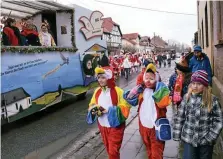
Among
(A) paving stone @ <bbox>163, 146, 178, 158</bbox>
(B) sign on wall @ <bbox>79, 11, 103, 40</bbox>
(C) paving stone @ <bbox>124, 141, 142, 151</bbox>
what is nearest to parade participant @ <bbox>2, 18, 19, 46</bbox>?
(B) sign on wall @ <bbox>79, 11, 103, 40</bbox>

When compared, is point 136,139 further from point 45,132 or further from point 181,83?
point 45,132

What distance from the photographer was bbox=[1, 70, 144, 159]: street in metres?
5.88

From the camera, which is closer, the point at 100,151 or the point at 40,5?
the point at 100,151

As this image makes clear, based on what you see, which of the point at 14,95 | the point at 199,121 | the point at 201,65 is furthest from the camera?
the point at 14,95

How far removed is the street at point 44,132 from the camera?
5.88 meters

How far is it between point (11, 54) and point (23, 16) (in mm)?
4505

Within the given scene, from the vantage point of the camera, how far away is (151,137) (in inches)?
153

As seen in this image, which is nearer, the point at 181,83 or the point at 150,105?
the point at 150,105

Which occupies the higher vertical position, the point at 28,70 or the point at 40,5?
the point at 40,5

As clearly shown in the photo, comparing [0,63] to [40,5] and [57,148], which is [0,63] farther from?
[40,5]

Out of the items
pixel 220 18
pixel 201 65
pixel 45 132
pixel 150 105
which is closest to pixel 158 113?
pixel 150 105

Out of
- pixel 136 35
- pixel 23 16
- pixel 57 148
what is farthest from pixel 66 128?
pixel 136 35

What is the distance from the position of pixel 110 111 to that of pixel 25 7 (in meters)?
7.37

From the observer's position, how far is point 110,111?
13.1ft
